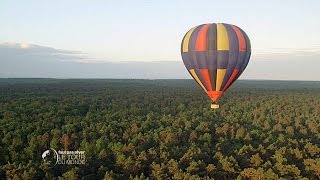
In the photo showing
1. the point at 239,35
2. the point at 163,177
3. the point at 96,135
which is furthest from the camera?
the point at 96,135

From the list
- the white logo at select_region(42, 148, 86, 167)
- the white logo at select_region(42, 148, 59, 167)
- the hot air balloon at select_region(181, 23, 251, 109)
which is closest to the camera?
the hot air balloon at select_region(181, 23, 251, 109)

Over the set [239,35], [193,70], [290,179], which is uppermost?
[239,35]

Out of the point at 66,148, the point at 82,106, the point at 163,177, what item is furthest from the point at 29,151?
the point at 82,106

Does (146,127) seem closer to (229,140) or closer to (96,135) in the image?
(96,135)

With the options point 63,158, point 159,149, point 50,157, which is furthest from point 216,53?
point 50,157

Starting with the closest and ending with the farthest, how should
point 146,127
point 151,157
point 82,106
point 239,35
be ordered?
point 239,35, point 151,157, point 146,127, point 82,106

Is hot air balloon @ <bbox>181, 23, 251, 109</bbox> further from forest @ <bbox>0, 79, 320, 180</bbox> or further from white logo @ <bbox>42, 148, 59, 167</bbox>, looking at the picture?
white logo @ <bbox>42, 148, 59, 167</bbox>

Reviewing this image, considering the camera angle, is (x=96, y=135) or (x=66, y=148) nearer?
(x=66, y=148)

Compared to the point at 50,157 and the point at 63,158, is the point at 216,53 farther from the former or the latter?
the point at 50,157

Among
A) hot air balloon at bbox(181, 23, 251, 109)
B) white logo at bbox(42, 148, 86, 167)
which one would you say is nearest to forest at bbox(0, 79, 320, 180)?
white logo at bbox(42, 148, 86, 167)
